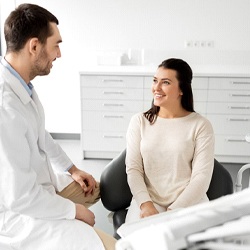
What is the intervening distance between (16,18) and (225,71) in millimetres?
2205

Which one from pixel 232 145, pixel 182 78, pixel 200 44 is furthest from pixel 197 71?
pixel 182 78

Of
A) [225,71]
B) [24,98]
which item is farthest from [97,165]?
[24,98]

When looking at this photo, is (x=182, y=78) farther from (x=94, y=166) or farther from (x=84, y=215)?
(x=94, y=166)

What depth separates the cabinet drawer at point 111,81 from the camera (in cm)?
310

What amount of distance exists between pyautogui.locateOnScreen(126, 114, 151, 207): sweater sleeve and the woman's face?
133 millimetres

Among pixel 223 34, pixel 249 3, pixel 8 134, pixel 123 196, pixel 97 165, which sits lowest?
pixel 97 165

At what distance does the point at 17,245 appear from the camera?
1266 mm

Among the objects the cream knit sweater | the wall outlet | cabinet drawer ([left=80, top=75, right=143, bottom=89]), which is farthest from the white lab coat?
the wall outlet

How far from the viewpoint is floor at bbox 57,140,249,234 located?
2.40 meters

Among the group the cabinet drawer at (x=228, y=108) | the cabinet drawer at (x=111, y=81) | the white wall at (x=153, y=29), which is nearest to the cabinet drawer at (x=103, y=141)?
the cabinet drawer at (x=111, y=81)

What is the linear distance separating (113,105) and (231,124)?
1.10 metres

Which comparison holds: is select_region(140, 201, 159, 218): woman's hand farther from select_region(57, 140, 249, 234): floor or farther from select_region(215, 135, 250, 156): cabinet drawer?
select_region(215, 135, 250, 156): cabinet drawer

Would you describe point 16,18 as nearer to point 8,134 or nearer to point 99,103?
point 8,134

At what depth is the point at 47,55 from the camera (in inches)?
55.6
